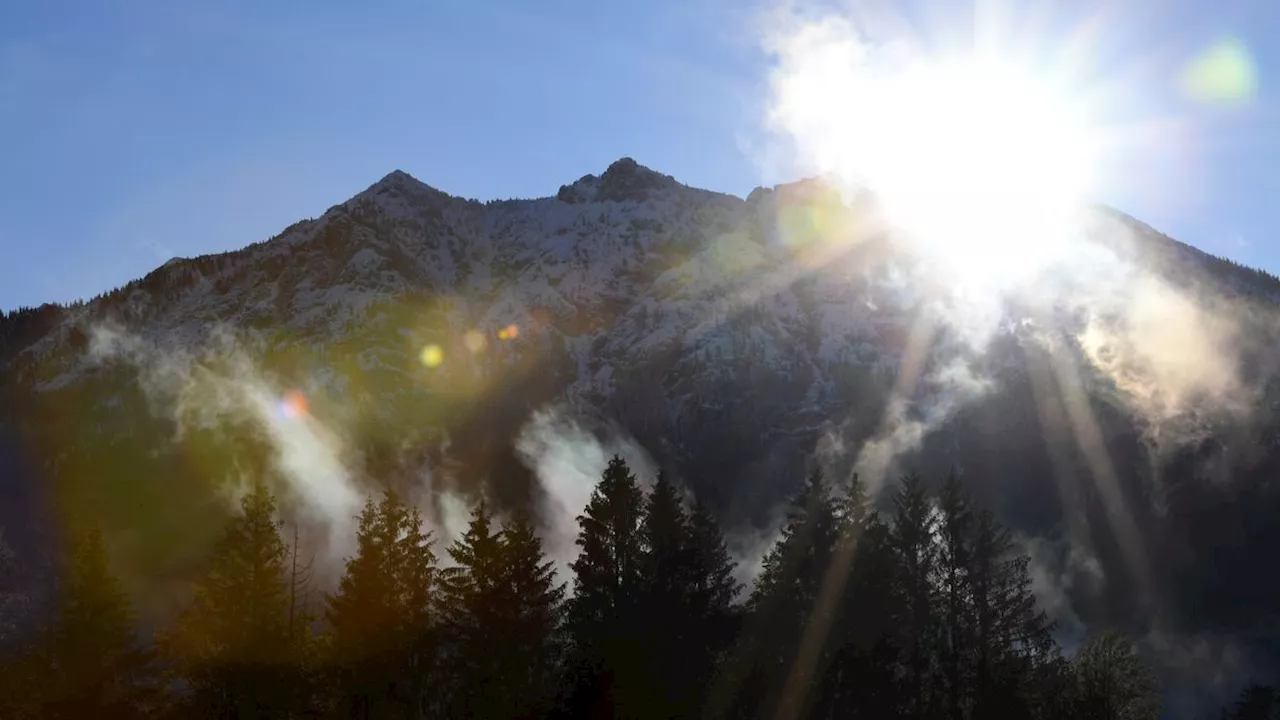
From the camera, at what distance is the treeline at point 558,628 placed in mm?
45594

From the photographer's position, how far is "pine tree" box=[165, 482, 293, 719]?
44.7 m

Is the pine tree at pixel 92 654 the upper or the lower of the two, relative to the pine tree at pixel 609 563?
lower

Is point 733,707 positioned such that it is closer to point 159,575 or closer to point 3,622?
point 3,622

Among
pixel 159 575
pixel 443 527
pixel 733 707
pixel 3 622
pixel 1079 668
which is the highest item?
pixel 443 527

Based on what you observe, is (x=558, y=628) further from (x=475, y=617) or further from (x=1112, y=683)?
(x=1112, y=683)

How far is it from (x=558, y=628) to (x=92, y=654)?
736 inches

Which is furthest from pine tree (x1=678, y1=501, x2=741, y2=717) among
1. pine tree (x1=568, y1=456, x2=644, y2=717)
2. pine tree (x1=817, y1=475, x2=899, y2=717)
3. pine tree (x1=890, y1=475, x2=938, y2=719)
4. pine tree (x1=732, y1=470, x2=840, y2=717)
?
pine tree (x1=890, y1=475, x2=938, y2=719)

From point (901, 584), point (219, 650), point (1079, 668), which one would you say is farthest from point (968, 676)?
point (219, 650)

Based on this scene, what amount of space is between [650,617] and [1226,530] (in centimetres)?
18153

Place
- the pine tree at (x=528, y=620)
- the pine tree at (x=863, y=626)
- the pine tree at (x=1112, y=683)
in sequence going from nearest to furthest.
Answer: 1. the pine tree at (x=528, y=620)
2. the pine tree at (x=863, y=626)
3. the pine tree at (x=1112, y=683)

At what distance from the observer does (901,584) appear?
164ft

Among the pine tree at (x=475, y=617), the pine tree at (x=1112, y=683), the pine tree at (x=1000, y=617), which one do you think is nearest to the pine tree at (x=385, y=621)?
the pine tree at (x=475, y=617)

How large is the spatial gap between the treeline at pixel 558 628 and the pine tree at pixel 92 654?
71 mm

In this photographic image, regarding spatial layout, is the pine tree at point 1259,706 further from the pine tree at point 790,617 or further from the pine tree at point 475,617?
the pine tree at point 475,617
